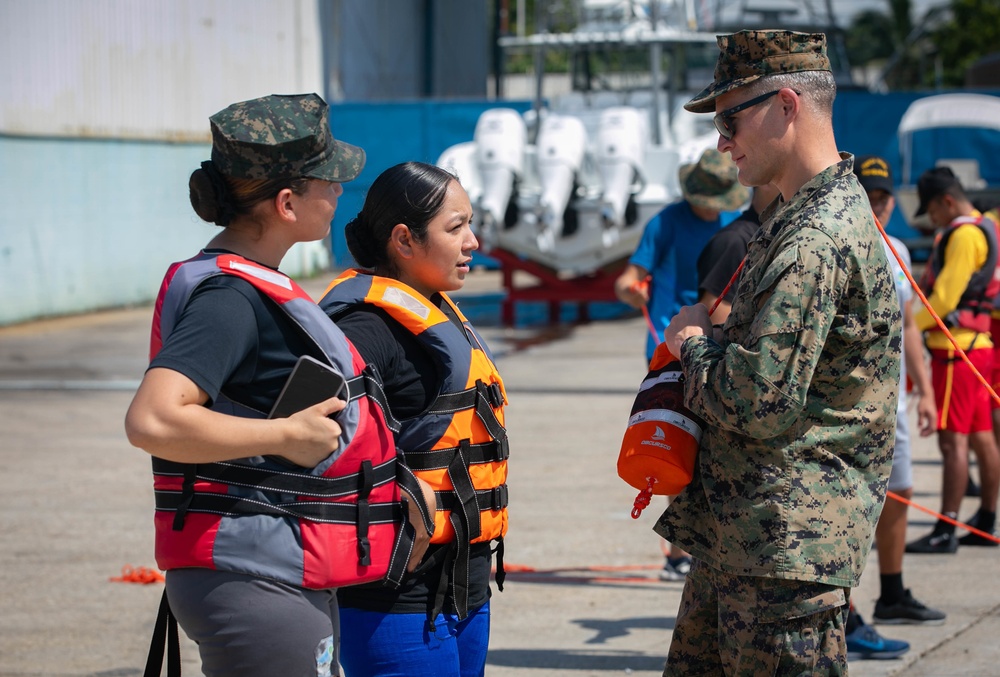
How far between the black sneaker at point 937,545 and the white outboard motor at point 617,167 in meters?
9.37

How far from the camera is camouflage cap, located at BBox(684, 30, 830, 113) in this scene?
2.73 meters

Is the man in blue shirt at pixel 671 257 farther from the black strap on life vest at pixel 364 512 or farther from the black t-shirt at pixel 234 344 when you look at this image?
the black t-shirt at pixel 234 344

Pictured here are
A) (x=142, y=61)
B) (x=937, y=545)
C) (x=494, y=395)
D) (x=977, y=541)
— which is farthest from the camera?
(x=142, y=61)

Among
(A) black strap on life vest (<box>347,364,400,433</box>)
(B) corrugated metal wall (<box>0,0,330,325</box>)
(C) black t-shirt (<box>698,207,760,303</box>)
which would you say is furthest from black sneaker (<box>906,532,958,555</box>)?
(B) corrugated metal wall (<box>0,0,330,325</box>)

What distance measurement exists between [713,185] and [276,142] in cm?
→ 345

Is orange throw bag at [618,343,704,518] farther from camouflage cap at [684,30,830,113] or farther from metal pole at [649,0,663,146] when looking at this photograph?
metal pole at [649,0,663,146]

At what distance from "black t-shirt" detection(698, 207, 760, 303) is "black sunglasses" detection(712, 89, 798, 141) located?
5.25 feet

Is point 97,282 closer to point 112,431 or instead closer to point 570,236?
point 570,236

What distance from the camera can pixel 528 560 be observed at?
6402 millimetres

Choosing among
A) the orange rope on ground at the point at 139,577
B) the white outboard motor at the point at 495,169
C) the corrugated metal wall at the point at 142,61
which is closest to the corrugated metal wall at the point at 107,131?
the corrugated metal wall at the point at 142,61

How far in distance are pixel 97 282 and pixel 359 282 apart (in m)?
16.4

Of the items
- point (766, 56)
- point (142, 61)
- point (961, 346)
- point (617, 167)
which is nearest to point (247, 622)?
point (766, 56)

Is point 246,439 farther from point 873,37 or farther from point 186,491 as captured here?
point 873,37

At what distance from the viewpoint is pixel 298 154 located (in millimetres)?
2607
